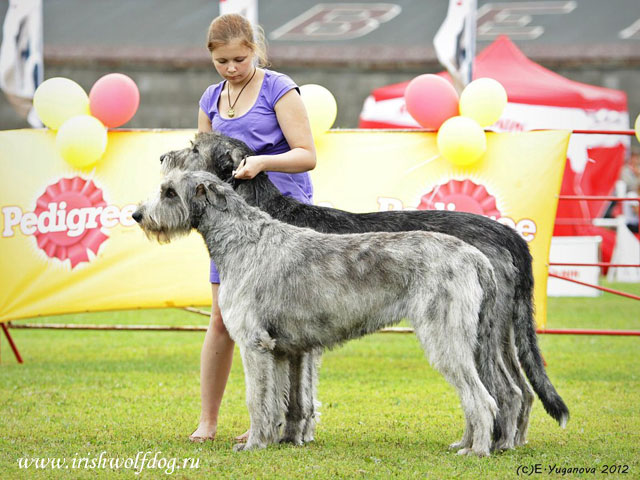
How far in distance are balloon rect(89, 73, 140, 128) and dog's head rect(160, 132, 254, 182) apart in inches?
126

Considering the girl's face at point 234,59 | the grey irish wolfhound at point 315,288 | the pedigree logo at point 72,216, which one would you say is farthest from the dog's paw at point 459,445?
the pedigree logo at point 72,216

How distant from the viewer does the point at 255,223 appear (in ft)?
18.2

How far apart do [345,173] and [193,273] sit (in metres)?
1.79

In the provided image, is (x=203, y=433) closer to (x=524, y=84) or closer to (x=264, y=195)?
(x=264, y=195)

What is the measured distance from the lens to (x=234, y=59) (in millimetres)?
5836

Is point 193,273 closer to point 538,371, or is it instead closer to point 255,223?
point 255,223

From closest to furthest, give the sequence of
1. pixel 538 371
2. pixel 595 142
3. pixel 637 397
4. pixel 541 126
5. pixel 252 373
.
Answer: pixel 252 373, pixel 538 371, pixel 637 397, pixel 541 126, pixel 595 142

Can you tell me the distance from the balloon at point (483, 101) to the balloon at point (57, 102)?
380 centimetres

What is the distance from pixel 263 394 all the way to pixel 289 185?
148 cm

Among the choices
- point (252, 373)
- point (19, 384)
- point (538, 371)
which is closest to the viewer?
point (252, 373)

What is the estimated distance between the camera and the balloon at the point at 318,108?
8.58m

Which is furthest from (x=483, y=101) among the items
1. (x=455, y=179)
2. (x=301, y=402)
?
(x=301, y=402)

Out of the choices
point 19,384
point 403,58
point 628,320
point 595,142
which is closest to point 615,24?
point 403,58

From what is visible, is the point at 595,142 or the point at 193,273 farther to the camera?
the point at 595,142
